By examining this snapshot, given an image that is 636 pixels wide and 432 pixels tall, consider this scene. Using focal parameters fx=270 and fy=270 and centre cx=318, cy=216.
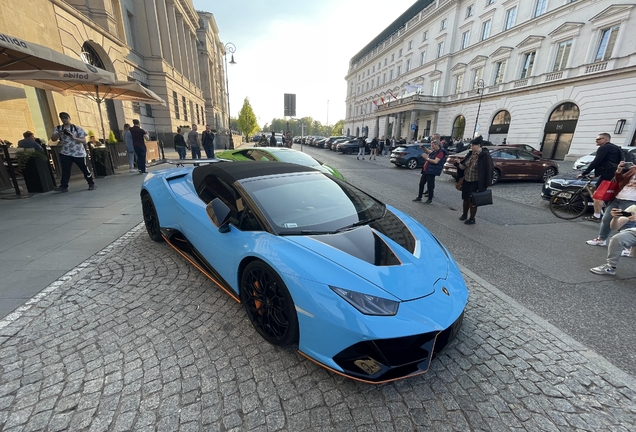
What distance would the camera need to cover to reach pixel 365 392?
5.98 feet

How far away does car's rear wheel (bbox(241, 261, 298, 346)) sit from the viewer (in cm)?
195

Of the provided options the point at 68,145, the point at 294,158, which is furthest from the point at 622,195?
the point at 68,145

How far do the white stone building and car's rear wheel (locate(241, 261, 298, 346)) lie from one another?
28.7 meters

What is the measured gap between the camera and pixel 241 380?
188 centimetres

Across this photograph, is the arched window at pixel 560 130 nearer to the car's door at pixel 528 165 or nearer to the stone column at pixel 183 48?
the car's door at pixel 528 165

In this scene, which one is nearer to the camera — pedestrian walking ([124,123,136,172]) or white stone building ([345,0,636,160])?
pedestrian walking ([124,123,136,172])

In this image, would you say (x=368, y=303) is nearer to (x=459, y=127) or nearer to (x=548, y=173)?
(x=548, y=173)

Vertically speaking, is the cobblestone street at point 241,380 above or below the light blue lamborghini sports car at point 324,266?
below

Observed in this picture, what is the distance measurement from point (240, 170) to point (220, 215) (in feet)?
2.40

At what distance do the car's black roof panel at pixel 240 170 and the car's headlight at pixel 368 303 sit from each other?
164 centimetres

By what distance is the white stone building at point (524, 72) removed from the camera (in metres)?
19.9

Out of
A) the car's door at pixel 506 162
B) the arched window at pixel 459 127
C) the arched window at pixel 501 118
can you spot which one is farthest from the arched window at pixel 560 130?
the car's door at pixel 506 162

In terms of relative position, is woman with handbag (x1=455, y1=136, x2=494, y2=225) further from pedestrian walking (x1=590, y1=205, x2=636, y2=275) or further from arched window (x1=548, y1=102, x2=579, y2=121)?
arched window (x1=548, y1=102, x2=579, y2=121)

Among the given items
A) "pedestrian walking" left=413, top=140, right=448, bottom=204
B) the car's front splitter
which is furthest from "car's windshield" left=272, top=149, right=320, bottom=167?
the car's front splitter
